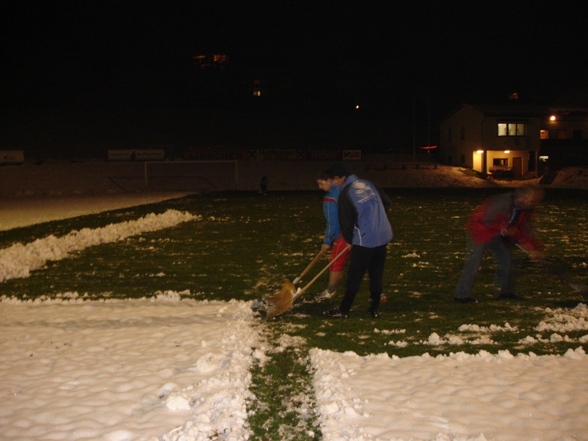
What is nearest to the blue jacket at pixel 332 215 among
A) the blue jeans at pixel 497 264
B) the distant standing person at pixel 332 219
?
the distant standing person at pixel 332 219

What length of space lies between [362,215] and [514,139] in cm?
4924

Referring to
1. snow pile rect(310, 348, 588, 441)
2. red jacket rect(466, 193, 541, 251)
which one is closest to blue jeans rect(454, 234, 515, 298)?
red jacket rect(466, 193, 541, 251)

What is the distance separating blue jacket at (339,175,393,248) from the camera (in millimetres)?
6531

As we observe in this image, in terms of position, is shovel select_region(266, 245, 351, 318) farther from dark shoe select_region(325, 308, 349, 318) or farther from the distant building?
the distant building

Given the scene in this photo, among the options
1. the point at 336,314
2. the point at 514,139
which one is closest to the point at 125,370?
the point at 336,314

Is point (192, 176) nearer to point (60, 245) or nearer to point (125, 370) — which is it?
point (60, 245)

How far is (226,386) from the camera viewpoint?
16.4 feet

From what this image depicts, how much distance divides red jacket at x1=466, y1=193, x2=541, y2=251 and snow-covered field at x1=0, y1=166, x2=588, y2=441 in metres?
0.98

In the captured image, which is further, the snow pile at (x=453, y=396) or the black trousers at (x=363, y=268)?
the black trousers at (x=363, y=268)

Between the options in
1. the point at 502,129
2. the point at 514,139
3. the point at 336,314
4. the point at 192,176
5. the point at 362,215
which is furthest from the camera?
the point at 502,129

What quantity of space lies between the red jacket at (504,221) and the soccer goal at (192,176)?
115ft

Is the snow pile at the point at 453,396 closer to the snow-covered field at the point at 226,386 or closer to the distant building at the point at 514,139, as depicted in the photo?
the snow-covered field at the point at 226,386

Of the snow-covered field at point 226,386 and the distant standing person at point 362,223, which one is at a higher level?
the distant standing person at point 362,223

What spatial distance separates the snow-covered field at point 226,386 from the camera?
4227 mm
